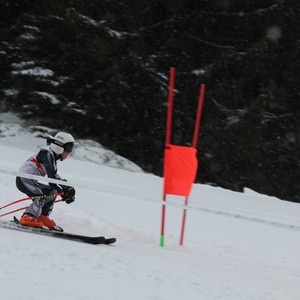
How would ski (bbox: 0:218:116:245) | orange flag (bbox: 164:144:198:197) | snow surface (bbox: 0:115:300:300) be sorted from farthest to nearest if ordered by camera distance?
orange flag (bbox: 164:144:198:197) < ski (bbox: 0:218:116:245) < snow surface (bbox: 0:115:300:300)

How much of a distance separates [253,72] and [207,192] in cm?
627

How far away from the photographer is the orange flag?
8.09 meters

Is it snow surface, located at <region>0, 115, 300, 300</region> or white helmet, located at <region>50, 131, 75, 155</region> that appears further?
white helmet, located at <region>50, 131, 75, 155</region>

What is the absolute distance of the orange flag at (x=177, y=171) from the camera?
809cm

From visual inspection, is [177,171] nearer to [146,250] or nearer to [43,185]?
[146,250]

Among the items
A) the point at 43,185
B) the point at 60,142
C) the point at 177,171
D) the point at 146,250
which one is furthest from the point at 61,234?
the point at 177,171

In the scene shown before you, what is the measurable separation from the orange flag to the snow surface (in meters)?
0.47

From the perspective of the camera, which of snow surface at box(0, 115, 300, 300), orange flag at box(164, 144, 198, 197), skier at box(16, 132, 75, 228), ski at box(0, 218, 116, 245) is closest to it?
snow surface at box(0, 115, 300, 300)

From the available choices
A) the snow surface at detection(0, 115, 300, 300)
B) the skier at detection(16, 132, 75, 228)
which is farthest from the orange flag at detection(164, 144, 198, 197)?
the skier at detection(16, 132, 75, 228)

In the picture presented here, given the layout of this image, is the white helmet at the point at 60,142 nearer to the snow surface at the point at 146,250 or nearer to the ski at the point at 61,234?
the snow surface at the point at 146,250

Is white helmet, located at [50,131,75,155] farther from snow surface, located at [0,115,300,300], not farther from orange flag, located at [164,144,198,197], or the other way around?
orange flag, located at [164,144,198,197]

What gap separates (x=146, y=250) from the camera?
6945 mm

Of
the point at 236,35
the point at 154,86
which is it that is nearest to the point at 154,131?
the point at 154,86

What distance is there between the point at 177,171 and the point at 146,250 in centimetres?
149
